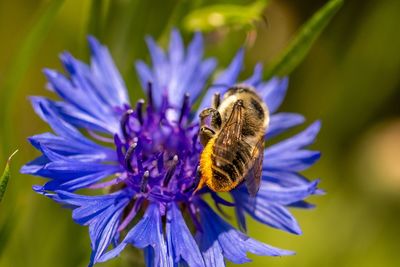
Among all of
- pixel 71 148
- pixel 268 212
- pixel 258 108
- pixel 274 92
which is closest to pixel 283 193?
pixel 268 212

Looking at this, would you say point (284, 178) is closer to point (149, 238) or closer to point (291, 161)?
point (291, 161)

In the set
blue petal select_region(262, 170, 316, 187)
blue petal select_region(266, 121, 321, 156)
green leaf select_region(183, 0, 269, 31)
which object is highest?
green leaf select_region(183, 0, 269, 31)

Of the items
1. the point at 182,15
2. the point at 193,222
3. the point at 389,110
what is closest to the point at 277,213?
the point at 193,222

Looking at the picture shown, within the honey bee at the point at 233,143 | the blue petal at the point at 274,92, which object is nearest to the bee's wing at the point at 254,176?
the honey bee at the point at 233,143

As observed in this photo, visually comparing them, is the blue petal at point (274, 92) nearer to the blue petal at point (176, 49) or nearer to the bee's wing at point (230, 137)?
the blue petal at point (176, 49)

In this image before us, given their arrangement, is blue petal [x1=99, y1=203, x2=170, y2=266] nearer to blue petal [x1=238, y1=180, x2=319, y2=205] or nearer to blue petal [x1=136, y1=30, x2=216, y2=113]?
blue petal [x1=238, y1=180, x2=319, y2=205]

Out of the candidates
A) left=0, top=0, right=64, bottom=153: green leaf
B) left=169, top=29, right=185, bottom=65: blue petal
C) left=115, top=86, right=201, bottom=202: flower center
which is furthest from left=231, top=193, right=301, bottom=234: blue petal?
left=0, top=0, right=64, bottom=153: green leaf

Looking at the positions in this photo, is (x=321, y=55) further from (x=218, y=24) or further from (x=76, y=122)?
(x=76, y=122)

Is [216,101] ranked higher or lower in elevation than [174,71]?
lower
